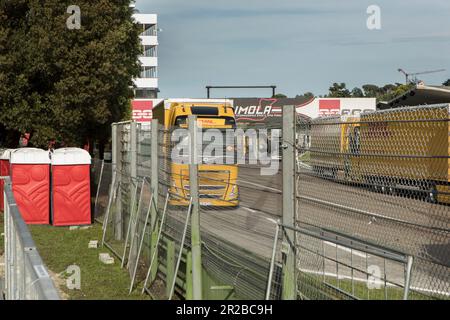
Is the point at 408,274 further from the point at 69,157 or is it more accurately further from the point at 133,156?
the point at 69,157

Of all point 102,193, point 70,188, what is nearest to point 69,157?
point 70,188

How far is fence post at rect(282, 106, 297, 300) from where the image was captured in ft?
17.6

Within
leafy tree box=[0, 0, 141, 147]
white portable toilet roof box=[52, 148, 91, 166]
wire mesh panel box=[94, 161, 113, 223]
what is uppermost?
Answer: leafy tree box=[0, 0, 141, 147]

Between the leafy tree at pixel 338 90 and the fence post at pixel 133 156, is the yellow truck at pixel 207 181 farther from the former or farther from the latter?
the leafy tree at pixel 338 90

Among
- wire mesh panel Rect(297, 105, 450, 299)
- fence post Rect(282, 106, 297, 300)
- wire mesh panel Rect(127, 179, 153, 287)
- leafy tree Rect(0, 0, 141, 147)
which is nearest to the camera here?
wire mesh panel Rect(297, 105, 450, 299)

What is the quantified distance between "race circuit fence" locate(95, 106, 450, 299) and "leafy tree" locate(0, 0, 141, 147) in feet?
35.1

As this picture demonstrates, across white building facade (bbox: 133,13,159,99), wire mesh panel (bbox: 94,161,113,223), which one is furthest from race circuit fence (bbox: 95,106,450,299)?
white building facade (bbox: 133,13,159,99)

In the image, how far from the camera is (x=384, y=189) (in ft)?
14.6

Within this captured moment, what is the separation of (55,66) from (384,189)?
15123mm

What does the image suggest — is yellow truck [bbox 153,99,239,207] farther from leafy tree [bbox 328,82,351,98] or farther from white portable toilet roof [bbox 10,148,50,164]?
leafy tree [bbox 328,82,351,98]

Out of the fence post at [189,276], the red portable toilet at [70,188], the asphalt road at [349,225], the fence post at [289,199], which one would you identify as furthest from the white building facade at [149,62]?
the fence post at [289,199]

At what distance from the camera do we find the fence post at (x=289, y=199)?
536cm

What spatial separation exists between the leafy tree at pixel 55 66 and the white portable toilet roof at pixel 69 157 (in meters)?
2.32
